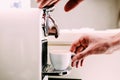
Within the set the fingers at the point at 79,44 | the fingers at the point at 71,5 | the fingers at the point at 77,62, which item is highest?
the fingers at the point at 71,5

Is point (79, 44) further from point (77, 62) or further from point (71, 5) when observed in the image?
point (71, 5)

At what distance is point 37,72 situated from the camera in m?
0.93

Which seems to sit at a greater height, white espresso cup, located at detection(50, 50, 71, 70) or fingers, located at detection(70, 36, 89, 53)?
fingers, located at detection(70, 36, 89, 53)

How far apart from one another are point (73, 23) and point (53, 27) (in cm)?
17

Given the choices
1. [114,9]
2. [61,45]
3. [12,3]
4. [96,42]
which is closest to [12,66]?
[12,3]

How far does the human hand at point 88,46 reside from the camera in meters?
1.53

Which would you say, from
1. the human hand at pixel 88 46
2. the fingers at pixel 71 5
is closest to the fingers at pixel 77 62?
the human hand at pixel 88 46

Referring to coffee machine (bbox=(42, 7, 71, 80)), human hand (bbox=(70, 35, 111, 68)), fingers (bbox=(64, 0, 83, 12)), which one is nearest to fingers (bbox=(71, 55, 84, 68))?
human hand (bbox=(70, 35, 111, 68))

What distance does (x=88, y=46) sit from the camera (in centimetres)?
154

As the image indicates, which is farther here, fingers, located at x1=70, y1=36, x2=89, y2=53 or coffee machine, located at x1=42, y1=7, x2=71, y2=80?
fingers, located at x1=70, y1=36, x2=89, y2=53

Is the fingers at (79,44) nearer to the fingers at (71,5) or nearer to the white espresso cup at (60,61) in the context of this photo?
the fingers at (71,5)

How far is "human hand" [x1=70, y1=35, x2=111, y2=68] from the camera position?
1526 millimetres

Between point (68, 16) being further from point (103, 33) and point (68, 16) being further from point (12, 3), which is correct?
point (12, 3)

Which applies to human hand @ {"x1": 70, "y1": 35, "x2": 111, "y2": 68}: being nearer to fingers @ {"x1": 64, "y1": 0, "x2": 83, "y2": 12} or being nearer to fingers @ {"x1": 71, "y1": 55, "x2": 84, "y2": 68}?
fingers @ {"x1": 71, "y1": 55, "x2": 84, "y2": 68}
